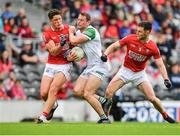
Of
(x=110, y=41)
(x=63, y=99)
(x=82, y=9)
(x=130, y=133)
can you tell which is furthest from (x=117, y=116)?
(x=130, y=133)

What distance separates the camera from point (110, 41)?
26.2 m

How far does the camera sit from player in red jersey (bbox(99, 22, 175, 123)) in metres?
17.7

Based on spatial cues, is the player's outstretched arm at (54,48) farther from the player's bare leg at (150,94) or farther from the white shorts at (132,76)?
the player's bare leg at (150,94)

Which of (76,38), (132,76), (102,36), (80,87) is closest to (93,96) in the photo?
(80,87)

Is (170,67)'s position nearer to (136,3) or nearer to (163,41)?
(163,41)

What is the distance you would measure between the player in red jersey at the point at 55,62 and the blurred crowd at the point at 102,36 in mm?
6062

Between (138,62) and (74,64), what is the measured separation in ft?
23.0

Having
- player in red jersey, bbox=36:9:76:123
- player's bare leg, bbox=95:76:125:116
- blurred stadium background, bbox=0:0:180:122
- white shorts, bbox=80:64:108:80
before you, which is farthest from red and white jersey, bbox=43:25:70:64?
blurred stadium background, bbox=0:0:180:122

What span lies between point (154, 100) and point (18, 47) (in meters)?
7.75

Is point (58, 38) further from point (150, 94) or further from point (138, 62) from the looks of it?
point (150, 94)

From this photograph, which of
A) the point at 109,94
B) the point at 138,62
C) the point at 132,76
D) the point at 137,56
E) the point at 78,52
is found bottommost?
the point at 109,94

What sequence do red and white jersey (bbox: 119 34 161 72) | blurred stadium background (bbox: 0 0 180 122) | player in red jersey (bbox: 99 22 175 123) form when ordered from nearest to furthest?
player in red jersey (bbox: 99 22 175 123) < red and white jersey (bbox: 119 34 161 72) < blurred stadium background (bbox: 0 0 180 122)

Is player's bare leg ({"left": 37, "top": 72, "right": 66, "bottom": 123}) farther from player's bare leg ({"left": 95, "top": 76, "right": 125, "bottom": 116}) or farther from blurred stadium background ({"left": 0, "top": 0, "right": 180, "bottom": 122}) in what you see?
blurred stadium background ({"left": 0, "top": 0, "right": 180, "bottom": 122})

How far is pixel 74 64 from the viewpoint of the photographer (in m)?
25.0
